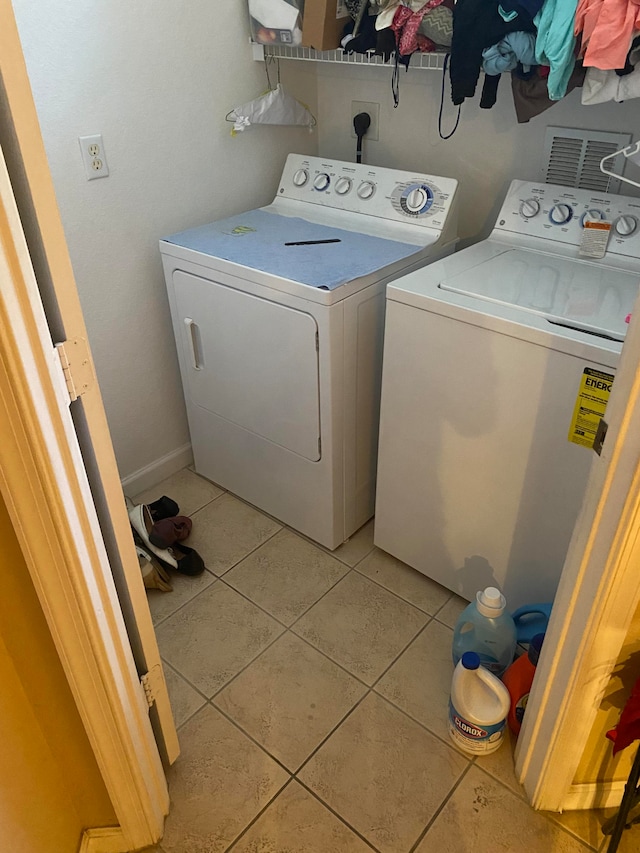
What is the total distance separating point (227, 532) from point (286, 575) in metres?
0.29

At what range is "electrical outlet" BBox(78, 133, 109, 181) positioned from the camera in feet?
5.77

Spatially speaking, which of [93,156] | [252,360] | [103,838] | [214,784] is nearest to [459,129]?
[252,360]

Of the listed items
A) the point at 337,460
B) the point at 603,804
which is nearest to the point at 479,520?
the point at 337,460

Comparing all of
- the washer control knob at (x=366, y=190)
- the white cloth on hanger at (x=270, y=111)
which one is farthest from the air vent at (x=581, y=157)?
the white cloth on hanger at (x=270, y=111)

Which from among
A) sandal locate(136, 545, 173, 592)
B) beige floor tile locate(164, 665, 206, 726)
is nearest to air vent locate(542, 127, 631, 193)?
sandal locate(136, 545, 173, 592)

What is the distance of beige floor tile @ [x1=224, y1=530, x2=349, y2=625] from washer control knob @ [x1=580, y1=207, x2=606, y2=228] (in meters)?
1.23

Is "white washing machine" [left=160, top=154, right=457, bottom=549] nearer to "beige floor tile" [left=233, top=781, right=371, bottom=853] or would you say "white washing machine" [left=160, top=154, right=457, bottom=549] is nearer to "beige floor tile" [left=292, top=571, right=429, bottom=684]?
"beige floor tile" [left=292, top=571, right=429, bottom=684]

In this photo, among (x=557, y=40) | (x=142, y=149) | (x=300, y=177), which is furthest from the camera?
(x=300, y=177)

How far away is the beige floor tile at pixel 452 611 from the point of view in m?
1.83

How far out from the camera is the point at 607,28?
53.0 inches

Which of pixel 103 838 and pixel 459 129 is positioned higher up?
pixel 459 129

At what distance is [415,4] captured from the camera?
167cm

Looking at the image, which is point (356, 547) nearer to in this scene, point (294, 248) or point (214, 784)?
point (214, 784)

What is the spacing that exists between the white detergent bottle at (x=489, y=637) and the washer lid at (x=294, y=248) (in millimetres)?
906
